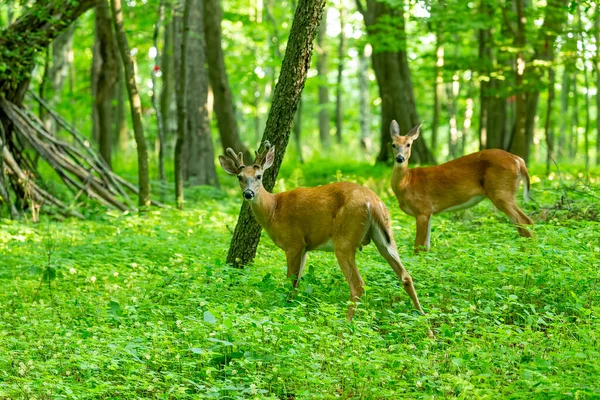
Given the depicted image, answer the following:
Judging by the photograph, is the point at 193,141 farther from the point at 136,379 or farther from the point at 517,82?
the point at 136,379

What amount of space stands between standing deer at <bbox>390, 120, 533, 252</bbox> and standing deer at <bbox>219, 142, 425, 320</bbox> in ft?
7.86

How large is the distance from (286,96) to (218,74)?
364 inches

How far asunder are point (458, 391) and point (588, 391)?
28.9 inches

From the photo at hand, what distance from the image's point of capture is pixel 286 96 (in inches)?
290

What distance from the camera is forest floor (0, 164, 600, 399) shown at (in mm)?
4543

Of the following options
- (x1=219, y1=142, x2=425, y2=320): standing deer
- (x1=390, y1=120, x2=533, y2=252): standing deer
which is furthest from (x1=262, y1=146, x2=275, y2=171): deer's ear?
(x1=390, y1=120, x2=533, y2=252): standing deer

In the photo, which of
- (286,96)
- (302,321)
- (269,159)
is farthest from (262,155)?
(302,321)

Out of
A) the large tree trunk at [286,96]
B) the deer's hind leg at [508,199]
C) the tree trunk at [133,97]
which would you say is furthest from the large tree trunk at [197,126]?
the large tree trunk at [286,96]

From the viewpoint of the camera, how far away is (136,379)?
4535mm

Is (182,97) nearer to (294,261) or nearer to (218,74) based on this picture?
(218,74)

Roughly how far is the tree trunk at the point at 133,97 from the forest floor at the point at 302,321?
2.31 m

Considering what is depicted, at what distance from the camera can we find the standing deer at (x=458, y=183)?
29.6ft

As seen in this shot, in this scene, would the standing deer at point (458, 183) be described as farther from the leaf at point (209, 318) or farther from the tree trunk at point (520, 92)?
the tree trunk at point (520, 92)

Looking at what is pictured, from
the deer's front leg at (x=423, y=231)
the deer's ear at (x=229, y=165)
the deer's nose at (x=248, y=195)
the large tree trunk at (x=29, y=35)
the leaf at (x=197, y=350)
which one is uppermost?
the large tree trunk at (x=29, y=35)
